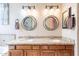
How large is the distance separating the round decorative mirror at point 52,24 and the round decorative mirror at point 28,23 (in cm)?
14

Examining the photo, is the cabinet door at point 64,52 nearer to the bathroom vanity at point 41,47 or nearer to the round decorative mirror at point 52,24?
the bathroom vanity at point 41,47

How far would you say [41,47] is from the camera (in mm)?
2217

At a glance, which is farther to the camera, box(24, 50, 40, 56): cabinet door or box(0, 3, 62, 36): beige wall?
box(24, 50, 40, 56): cabinet door

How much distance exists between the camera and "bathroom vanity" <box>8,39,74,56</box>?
214cm

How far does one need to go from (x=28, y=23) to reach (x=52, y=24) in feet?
1.08

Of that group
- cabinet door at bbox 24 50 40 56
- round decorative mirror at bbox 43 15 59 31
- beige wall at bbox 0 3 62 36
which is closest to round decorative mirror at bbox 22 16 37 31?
beige wall at bbox 0 3 62 36

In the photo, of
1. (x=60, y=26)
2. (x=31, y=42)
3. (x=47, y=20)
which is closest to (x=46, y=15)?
(x=47, y=20)

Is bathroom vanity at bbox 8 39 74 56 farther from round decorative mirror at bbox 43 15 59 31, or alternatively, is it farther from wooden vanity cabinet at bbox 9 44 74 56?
round decorative mirror at bbox 43 15 59 31

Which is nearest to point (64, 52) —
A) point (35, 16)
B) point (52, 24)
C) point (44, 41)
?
point (44, 41)

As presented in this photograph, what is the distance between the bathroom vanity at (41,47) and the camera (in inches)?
84.3

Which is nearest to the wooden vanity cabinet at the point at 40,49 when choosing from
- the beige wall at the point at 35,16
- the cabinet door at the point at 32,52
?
the cabinet door at the point at 32,52

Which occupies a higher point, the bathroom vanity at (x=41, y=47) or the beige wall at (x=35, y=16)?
the beige wall at (x=35, y=16)

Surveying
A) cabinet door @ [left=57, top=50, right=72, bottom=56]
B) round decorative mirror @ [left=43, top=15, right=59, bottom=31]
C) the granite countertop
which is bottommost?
cabinet door @ [left=57, top=50, right=72, bottom=56]

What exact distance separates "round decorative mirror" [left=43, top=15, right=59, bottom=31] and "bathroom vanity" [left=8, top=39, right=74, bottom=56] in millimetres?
173
